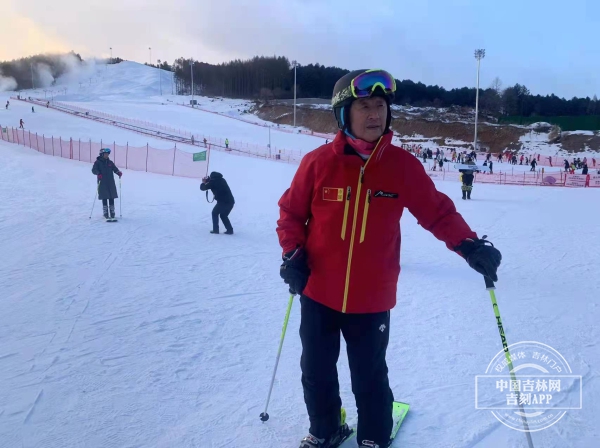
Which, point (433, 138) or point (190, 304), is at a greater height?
point (433, 138)

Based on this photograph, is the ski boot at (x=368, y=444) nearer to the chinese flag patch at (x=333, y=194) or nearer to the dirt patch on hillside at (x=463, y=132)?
the chinese flag patch at (x=333, y=194)

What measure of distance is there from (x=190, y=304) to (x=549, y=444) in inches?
128

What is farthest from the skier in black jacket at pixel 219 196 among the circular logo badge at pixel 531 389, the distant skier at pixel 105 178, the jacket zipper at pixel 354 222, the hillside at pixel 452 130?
the hillside at pixel 452 130

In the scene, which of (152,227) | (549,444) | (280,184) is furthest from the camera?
(280,184)

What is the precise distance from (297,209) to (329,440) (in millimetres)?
1138

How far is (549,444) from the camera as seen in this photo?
2.41 meters

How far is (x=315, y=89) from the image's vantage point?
9638 centimetres

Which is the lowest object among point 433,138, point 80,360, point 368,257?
point 80,360

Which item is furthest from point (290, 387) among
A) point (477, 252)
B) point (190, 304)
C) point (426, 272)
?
point (426, 272)

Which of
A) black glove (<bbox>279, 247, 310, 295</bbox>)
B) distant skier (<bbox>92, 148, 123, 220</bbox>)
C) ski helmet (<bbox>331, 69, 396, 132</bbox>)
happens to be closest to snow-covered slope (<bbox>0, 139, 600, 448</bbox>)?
distant skier (<bbox>92, 148, 123, 220</bbox>)

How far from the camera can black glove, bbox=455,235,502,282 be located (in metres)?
2.04

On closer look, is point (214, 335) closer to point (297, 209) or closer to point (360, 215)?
point (297, 209)

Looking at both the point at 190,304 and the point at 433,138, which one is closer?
the point at 190,304

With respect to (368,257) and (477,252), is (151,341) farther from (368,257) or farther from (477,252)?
(477,252)
